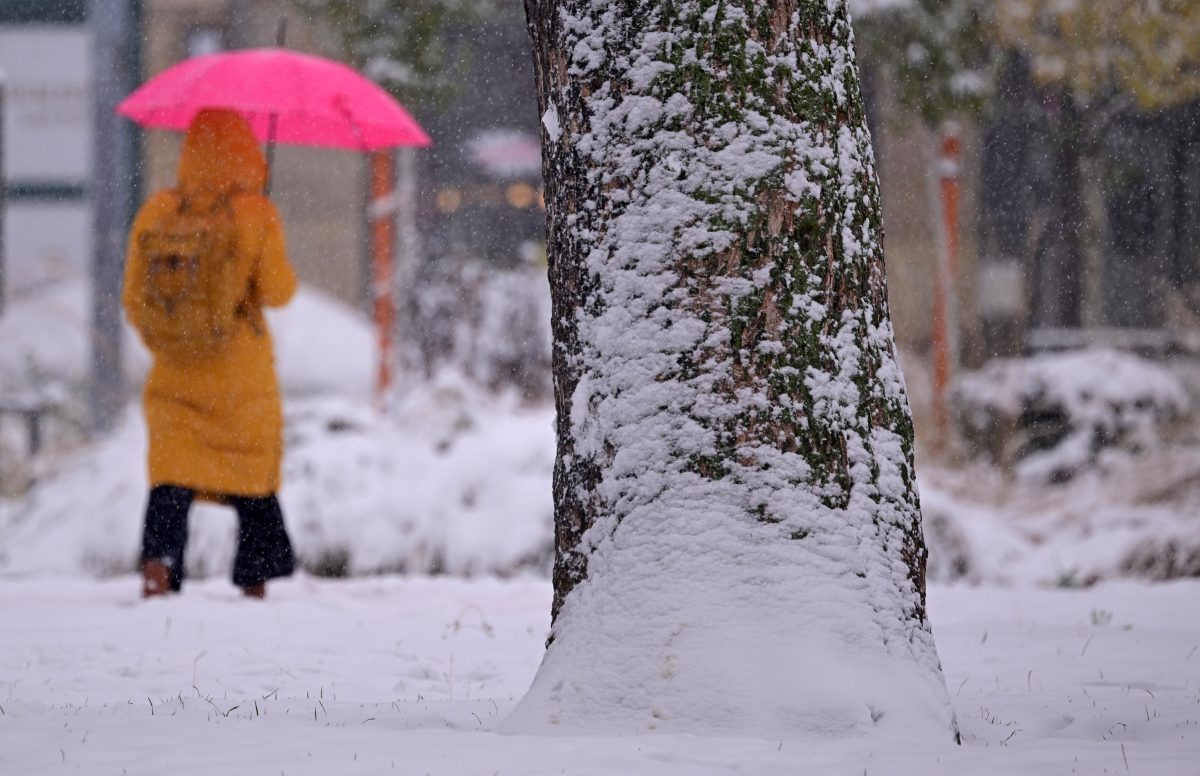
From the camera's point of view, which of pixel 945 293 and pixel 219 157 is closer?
pixel 219 157

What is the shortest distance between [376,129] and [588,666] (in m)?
3.71

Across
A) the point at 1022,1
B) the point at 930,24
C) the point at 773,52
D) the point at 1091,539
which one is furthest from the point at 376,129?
the point at 1022,1

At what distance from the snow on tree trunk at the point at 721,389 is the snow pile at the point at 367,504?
13.4 feet

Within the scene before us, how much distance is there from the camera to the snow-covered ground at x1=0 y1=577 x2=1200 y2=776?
245 centimetres

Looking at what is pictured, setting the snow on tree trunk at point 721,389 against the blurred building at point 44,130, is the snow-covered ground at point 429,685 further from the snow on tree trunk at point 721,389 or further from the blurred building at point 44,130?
the blurred building at point 44,130

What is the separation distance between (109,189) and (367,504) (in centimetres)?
476

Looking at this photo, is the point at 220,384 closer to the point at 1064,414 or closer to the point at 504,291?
the point at 504,291

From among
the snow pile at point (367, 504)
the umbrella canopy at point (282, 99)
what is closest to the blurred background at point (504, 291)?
the snow pile at point (367, 504)

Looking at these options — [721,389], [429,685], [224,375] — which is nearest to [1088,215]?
[224,375]

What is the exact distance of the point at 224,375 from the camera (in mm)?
5168

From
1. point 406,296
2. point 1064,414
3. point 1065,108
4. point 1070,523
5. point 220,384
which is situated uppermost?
point 1065,108

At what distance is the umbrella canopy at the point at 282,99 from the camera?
5.19 metres

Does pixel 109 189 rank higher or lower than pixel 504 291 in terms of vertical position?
higher

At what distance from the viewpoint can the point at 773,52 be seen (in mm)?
2846
